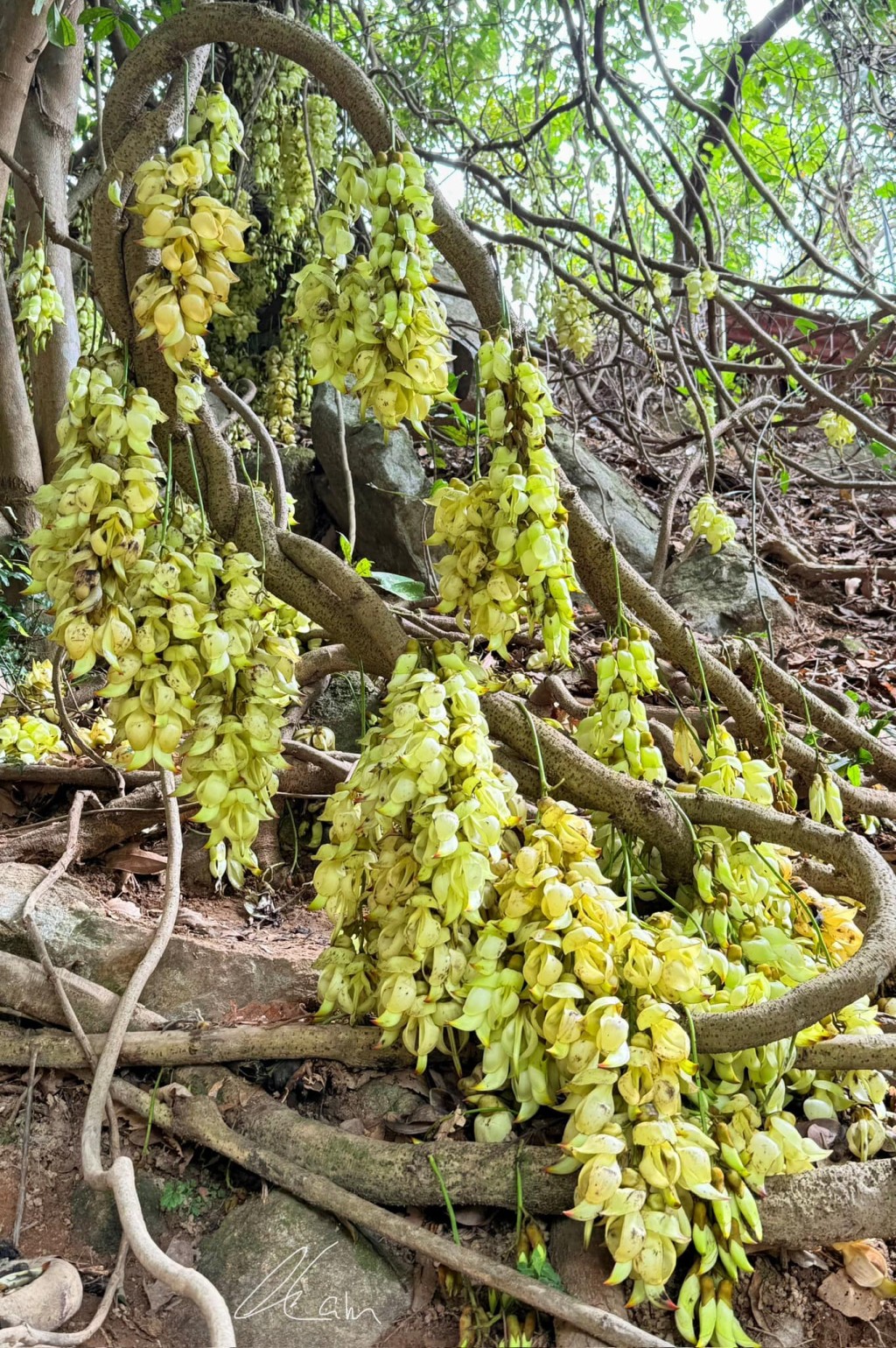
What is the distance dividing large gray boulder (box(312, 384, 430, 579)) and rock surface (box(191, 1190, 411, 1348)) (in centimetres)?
313

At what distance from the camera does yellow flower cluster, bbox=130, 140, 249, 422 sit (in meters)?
1.32

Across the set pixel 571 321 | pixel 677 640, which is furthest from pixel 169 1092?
pixel 571 321

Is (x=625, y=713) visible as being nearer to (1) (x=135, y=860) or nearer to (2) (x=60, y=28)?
(1) (x=135, y=860)

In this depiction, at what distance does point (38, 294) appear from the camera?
3207 millimetres

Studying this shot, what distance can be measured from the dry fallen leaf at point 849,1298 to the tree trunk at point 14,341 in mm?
3392

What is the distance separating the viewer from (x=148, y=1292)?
143cm

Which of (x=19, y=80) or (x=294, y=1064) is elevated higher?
(x=19, y=80)

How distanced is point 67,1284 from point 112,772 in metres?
1.39

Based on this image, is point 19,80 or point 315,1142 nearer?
point 315,1142

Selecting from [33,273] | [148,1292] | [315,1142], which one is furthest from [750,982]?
[33,273]

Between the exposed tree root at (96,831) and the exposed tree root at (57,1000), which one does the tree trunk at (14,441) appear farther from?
the exposed tree root at (57,1000)

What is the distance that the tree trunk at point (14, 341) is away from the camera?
9.93 ft

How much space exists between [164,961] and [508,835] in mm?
813

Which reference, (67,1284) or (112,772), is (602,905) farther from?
(112,772)
